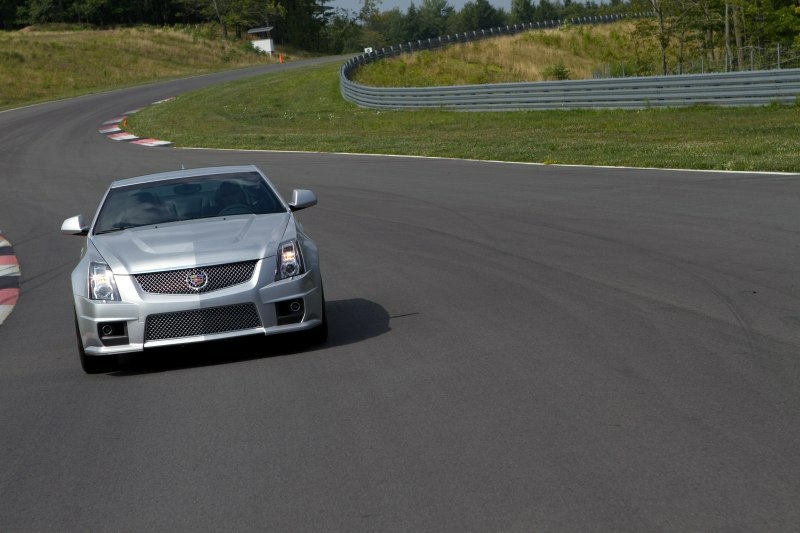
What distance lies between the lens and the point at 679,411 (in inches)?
234

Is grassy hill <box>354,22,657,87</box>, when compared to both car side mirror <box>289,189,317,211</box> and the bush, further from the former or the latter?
car side mirror <box>289,189,317,211</box>

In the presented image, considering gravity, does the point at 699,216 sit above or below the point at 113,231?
below

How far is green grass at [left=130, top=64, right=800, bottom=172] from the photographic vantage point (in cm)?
2017

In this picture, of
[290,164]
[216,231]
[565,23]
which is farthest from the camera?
[565,23]

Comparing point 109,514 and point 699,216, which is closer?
point 109,514

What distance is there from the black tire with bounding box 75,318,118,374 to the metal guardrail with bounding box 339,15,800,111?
2182 centimetres

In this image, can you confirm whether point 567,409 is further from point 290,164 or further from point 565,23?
point 565,23

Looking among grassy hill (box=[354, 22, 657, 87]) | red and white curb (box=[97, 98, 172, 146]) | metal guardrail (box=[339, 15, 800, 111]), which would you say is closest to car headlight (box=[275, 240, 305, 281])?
metal guardrail (box=[339, 15, 800, 111])

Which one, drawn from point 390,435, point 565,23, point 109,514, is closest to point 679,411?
point 390,435

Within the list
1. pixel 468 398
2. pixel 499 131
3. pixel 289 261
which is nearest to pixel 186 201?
pixel 289 261

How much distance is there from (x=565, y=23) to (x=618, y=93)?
38.4 meters

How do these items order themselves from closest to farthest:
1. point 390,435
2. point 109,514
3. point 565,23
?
point 109,514 < point 390,435 < point 565,23

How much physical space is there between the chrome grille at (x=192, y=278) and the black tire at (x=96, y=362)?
59cm

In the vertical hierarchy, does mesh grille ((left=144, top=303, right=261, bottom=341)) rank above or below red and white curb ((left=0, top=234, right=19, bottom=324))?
above
